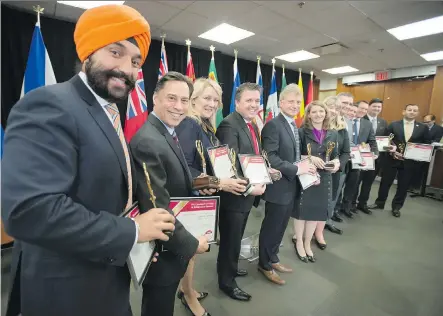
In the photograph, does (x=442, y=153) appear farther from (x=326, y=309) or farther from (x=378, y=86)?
(x=326, y=309)

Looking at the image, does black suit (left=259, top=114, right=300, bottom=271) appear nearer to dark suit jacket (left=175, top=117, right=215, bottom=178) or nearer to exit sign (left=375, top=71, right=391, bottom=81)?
dark suit jacket (left=175, top=117, right=215, bottom=178)

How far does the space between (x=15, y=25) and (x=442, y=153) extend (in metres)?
8.61

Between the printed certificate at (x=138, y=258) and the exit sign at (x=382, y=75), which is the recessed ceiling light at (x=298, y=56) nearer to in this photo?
the exit sign at (x=382, y=75)

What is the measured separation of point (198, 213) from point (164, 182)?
0.77 ft

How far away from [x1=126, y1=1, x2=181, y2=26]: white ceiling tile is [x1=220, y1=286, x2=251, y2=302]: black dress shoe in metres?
3.39

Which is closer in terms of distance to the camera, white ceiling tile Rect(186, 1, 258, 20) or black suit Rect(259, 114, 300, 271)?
black suit Rect(259, 114, 300, 271)

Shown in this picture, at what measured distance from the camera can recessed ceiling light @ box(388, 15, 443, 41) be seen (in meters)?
3.53

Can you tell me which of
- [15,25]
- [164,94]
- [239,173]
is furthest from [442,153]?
[15,25]

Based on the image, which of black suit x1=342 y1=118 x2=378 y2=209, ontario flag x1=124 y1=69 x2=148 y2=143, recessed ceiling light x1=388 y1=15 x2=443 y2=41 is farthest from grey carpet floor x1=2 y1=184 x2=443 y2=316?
recessed ceiling light x1=388 y1=15 x2=443 y2=41

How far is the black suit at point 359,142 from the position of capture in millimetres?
3402

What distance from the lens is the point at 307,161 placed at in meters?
2.04

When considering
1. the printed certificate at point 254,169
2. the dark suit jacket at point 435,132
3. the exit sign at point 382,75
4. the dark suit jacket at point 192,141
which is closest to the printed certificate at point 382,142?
the dark suit jacket at point 435,132

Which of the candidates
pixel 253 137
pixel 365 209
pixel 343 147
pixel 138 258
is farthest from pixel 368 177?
pixel 138 258

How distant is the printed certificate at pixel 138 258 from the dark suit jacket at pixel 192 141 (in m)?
0.78
